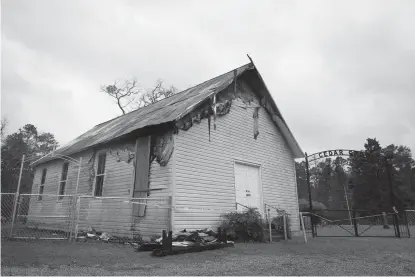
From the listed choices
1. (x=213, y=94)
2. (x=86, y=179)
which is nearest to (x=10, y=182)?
(x=86, y=179)

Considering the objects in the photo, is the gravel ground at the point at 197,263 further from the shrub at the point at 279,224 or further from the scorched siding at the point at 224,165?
the shrub at the point at 279,224

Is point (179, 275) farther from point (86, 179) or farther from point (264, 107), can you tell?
point (264, 107)

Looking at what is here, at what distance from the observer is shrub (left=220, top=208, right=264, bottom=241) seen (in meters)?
10.0

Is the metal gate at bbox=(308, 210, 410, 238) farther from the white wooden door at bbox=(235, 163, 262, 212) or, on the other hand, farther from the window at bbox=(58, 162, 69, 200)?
the window at bbox=(58, 162, 69, 200)

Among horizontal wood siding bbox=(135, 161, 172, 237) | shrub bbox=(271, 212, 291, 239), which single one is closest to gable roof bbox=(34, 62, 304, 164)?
horizontal wood siding bbox=(135, 161, 172, 237)

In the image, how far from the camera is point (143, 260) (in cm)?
631

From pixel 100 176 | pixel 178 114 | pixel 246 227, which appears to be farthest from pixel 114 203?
pixel 246 227

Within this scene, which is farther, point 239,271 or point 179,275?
point 239,271

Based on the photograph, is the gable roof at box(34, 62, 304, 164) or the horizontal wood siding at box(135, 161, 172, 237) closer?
the horizontal wood siding at box(135, 161, 172, 237)

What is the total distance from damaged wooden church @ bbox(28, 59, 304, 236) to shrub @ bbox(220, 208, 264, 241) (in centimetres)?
71

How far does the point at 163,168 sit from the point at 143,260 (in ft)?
13.3

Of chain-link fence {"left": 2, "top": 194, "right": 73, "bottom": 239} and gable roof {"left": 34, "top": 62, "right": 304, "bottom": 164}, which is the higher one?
gable roof {"left": 34, "top": 62, "right": 304, "bottom": 164}

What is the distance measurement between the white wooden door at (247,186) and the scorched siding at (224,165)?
314 mm

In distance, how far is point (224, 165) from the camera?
1174 cm
